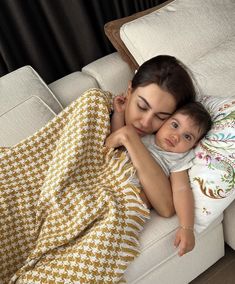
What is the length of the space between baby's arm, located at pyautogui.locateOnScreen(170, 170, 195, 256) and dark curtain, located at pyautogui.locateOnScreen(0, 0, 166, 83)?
1198mm

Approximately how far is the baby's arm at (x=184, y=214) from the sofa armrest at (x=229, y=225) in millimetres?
230

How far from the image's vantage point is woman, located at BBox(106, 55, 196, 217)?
1.14 meters

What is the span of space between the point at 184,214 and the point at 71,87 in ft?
3.00

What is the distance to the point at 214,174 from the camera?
1.12 meters

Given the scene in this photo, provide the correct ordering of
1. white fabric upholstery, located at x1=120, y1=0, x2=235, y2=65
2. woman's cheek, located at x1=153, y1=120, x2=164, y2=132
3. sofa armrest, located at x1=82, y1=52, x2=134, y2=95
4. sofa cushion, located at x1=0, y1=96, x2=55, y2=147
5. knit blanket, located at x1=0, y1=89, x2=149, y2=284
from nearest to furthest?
knit blanket, located at x1=0, y1=89, x2=149, y2=284 → woman's cheek, located at x1=153, y1=120, x2=164, y2=132 → sofa cushion, located at x1=0, y1=96, x2=55, y2=147 → white fabric upholstery, located at x1=120, y1=0, x2=235, y2=65 → sofa armrest, located at x1=82, y1=52, x2=134, y2=95

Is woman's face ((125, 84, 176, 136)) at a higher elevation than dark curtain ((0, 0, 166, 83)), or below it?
below

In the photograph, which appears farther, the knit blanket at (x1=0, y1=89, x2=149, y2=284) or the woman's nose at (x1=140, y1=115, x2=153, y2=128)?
the woman's nose at (x1=140, y1=115, x2=153, y2=128)

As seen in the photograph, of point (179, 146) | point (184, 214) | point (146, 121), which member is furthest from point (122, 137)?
point (184, 214)

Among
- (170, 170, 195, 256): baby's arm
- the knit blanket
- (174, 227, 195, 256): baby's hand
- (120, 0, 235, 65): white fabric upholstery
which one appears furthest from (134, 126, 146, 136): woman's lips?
(120, 0, 235, 65): white fabric upholstery

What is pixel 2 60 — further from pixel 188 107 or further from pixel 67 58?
pixel 188 107

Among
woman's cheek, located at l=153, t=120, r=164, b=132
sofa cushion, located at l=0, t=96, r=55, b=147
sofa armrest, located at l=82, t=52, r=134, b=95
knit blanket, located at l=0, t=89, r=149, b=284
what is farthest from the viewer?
sofa armrest, located at l=82, t=52, r=134, b=95

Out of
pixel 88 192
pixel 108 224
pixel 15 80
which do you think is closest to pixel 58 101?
pixel 15 80

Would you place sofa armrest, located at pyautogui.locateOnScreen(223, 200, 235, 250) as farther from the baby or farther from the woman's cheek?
the woman's cheek

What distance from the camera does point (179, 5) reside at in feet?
5.65
